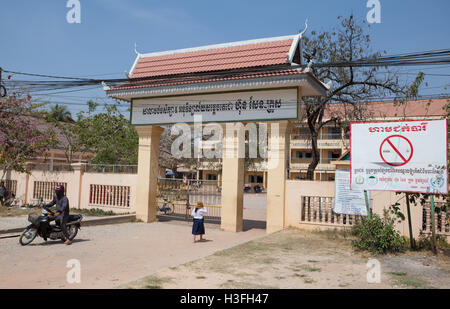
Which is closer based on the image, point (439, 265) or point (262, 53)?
Result: point (439, 265)

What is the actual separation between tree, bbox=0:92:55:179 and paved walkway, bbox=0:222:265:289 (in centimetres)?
826

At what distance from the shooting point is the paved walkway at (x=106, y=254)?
21.6 feet

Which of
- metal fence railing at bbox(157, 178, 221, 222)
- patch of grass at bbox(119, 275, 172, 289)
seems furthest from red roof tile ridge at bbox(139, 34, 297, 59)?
patch of grass at bbox(119, 275, 172, 289)

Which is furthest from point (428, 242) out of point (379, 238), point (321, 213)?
point (321, 213)

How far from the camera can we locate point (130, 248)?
9.75 metres

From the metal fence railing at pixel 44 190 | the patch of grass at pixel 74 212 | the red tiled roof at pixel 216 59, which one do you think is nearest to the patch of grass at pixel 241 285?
the red tiled roof at pixel 216 59

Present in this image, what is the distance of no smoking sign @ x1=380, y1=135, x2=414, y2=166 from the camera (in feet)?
30.2

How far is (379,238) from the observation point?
29.7 ft

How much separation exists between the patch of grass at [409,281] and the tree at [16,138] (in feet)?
57.6

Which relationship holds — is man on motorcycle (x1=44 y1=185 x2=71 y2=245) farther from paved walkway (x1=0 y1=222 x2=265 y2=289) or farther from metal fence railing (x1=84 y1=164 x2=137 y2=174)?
metal fence railing (x1=84 y1=164 x2=137 y2=174)

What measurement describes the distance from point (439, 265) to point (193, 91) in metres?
9.14

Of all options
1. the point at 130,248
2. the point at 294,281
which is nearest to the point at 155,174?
the point at 130,248

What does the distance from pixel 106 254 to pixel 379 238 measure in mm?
6510
